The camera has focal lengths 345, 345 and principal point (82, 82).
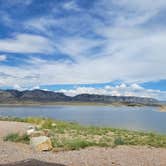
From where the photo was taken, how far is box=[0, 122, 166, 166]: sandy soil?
36.3 feet

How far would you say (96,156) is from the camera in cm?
1194

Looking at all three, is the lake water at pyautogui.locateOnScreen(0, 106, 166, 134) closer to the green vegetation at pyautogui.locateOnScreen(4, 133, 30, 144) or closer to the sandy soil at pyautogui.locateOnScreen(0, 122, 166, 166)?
the green vegetation at pyautogui.locateOnScreen(4, 133, 30, 144)

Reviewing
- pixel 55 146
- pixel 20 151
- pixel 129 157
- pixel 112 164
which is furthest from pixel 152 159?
pixel 20 151

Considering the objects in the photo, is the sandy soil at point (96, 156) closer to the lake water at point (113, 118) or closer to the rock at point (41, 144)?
the rock at point (41, 144)

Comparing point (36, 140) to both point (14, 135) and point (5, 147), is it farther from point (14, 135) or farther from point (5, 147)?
point (14, 135)

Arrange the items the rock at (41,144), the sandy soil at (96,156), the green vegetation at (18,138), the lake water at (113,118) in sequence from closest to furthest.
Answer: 1. the sandy soil at (96,156)
2. the rock at (41,144)
3. the green vegetation at (18,138)
4. the lake water at (113,118)

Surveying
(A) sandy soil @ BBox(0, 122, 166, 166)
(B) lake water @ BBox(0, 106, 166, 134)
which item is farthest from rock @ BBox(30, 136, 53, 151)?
(B) lake water @ BBox(0, 106, 166, 134)

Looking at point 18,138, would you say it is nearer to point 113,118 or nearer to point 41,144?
point 41,144

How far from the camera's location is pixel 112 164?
35.7 feet

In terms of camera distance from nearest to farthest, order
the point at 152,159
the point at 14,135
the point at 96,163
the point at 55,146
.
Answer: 1. the point at 96,163
2. the point at 152,159
3. the point at 55,146
4. the point at 14,135

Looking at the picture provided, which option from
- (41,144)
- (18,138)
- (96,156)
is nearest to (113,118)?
(18,138)

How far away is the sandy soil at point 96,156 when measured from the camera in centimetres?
1106

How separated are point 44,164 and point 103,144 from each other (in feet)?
17.0

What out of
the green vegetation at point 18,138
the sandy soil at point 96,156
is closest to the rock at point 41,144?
the sandy soil at point 96,156
